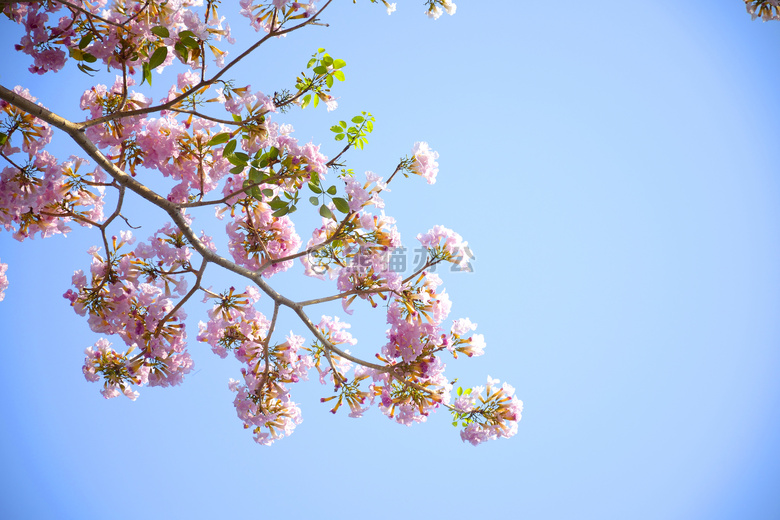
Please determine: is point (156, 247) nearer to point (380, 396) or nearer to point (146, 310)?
point (146, 310)

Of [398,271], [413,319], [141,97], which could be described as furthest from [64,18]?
[413,319]

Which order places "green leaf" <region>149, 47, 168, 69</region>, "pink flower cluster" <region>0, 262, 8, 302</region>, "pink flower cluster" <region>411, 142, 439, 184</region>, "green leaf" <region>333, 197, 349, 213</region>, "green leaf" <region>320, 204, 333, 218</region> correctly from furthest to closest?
"pink flower cluster" <region>0, 262, 8, 302</region>
"pink flower cluster" <region>411, 142, 439, 184</region>
"green leaf" <region>320, 204, 333, 218</region>
"green leaf" <region>333, 197, 349, 213</region>
"green leaf" <region>149, 47, 168, 69</region>

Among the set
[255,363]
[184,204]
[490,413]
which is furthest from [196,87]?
[490,413]

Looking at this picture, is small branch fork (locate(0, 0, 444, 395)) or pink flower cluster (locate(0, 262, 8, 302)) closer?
small branch fork (locate(0, 0, 444, 395))

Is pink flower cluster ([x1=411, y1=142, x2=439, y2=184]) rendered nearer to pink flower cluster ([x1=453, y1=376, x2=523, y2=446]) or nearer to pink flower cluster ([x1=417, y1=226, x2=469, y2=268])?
pink flower cluster ([x1=417, y1=226, x2=469, y2=268])

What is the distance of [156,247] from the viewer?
353 centimetres

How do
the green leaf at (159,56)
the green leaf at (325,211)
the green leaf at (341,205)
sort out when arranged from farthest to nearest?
the green leaf at (325,211), the green leaf at (341,205), the green leaf at (159,56)

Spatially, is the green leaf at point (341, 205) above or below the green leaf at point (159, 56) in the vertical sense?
below

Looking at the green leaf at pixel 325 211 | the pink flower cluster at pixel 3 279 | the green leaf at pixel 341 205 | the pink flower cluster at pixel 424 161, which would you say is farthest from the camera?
the pink flower cluster at pixel 3 279

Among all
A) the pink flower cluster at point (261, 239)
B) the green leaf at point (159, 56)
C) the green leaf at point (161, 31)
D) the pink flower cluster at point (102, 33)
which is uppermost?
the pink flower cluster at point (102, 33)

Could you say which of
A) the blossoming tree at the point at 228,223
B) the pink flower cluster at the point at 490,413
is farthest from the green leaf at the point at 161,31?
the pink flower cluster at the point at 490,413

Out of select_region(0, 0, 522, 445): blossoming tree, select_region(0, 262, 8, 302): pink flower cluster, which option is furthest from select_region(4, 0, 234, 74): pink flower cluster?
select_region(0, 262, 8, 302): pink flower cluster

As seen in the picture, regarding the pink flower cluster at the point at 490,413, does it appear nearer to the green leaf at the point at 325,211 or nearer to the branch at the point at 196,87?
the green leaf at the point at 325,211

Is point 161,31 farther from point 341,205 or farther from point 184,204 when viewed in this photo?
point 341,205
